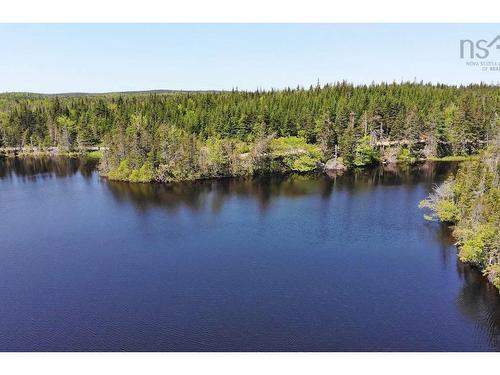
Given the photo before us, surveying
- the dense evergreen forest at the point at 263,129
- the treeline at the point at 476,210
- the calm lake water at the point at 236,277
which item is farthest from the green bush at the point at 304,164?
the treeline at the point at 476,210

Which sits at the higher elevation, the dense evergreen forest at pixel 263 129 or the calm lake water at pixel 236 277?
the dense evergreen forest at pixel 263 129

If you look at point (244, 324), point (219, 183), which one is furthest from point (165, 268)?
point (219, 183)

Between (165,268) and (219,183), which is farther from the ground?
(219,183)

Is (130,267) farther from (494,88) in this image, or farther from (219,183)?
(494,88)

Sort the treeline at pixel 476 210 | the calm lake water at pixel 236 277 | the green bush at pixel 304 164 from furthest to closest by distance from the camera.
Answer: the green bush at pixel 304 164
the treeline at pixel 476 210
the calm lake water at pixel 236 277

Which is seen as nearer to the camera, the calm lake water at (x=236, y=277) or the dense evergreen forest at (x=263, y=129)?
the calm lake water at (x=236, y=277)

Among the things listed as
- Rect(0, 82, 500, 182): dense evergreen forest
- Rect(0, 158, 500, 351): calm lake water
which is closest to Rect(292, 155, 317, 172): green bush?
Rect(0, 82, 500, 182): dense evergreen forest

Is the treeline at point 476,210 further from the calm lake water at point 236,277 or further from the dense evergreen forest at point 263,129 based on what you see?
the dense evergreen forest at point 263,129
